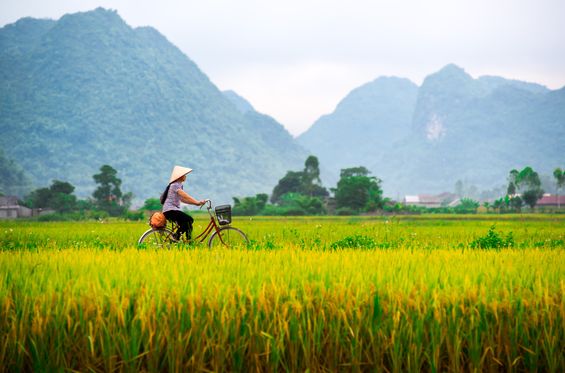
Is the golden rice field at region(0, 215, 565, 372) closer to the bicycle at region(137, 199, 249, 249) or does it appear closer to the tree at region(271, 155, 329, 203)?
the bicycle at region(137, 199, 249, 249)

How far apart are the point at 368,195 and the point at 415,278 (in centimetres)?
6170

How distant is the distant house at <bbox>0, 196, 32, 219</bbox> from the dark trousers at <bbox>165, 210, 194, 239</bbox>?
6233 centimetres

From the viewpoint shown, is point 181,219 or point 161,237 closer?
point 181,219

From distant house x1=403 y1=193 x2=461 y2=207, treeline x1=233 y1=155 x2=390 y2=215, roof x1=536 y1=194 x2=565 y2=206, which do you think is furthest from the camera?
distant house x1=403 y1=193 x2=461 y2=207

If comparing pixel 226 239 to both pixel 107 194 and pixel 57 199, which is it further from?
pixel 107 194

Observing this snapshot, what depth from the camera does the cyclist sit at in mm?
10211

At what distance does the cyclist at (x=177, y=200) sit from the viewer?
402 inches

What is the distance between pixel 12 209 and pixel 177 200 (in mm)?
65500

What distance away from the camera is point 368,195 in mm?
67125

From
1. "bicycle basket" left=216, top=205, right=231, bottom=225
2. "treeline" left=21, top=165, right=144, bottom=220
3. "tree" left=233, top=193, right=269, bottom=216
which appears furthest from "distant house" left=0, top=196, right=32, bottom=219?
"bicycle basket" left=216, top=205, right=231, bottom=225

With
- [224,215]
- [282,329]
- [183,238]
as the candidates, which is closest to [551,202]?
[224,215]

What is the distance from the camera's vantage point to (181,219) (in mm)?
10523

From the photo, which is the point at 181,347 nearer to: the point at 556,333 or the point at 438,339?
the point at 438,339

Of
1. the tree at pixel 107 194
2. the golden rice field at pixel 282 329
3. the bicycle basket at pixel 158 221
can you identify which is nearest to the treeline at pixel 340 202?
the tree at pixel 107 194
